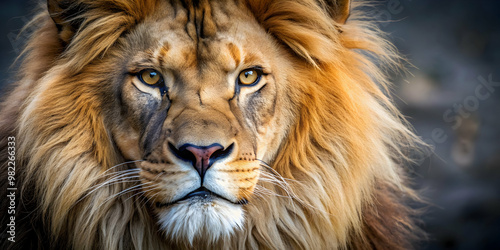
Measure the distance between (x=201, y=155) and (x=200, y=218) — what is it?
229 mm

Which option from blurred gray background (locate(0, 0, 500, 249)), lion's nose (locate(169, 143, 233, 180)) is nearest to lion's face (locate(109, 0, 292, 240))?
lion's nose (locate(169, 143, 233, 180))

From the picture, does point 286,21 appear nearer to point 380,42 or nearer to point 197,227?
point 380,42

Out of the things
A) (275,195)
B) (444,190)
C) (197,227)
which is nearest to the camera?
(197,227)

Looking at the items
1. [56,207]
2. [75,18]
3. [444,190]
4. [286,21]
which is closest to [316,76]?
[286,21]

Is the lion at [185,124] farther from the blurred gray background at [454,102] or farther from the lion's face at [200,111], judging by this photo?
the blurred gray background at [454,102]

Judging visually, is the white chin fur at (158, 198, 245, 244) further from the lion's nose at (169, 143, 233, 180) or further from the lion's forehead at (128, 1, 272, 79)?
the lion's forehead at (128, 1, 272, 79)

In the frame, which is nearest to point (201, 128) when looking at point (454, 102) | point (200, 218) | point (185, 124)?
point (185, 124)

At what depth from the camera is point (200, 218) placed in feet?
5.47

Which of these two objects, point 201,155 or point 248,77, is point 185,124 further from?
point 248,77

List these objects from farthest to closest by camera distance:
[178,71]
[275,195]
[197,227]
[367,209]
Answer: [367,209]
[275,195]
[178,71]
[197,227]

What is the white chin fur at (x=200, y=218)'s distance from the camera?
1.65 m

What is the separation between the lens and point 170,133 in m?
1.72

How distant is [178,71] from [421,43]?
3.20 metres

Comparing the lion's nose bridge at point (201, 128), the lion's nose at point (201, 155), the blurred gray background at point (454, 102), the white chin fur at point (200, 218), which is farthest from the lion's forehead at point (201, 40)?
the blurred gray background at point (454, 102)
